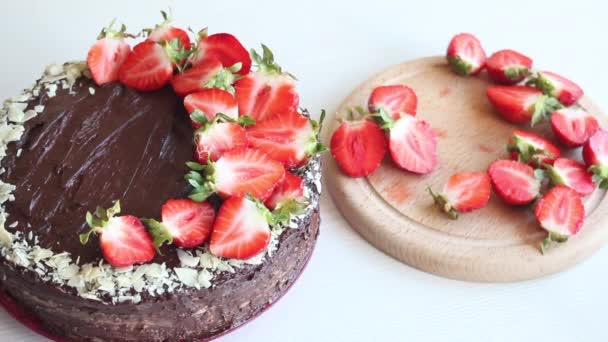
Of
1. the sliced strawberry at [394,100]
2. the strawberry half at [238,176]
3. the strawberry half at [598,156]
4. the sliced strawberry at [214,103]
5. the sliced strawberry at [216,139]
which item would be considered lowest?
the strawberry half at [598,156]

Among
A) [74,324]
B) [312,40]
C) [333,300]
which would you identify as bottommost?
[333,300]

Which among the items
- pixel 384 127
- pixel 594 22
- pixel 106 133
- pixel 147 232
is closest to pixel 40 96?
pixel 106 133

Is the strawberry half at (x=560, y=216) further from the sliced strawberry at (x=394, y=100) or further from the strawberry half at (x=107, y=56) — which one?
the strawberry half at (x=107, y=56)

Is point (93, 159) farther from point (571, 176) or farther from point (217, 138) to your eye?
point (571, 176)

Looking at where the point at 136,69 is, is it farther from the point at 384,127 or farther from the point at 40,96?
the point at 384,127

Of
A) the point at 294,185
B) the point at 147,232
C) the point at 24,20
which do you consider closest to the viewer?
the point at 147,232

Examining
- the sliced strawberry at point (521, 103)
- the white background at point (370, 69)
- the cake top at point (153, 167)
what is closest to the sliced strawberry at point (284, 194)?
the cake top at point (153, 167)
